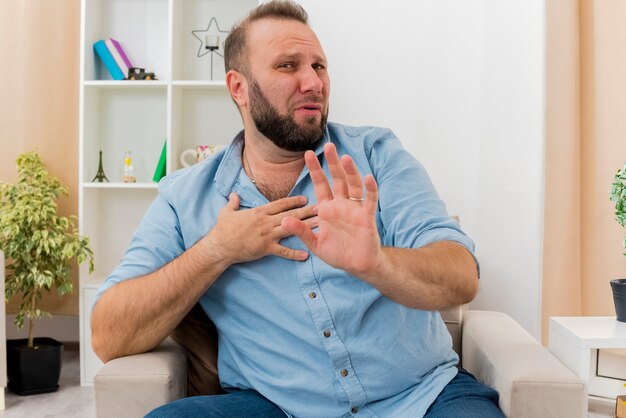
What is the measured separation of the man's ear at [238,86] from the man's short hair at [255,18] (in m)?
0.01

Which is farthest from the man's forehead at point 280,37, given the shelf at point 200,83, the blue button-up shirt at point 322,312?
the shelf at point 200,83

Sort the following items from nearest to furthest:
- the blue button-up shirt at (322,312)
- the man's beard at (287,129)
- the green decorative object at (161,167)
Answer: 1. the blue button-up shirt at (322,312)
2. the man's beard at (287,129)
3. the green decorative object at (161,167)

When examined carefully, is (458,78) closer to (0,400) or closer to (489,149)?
(489,149)

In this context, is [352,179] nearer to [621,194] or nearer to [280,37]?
[280,37]

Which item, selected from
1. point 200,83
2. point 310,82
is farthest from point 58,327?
point 310,82

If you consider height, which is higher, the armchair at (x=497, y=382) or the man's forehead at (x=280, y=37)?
the man's forehead at (x=280, y=37)

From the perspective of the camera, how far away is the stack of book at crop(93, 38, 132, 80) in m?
3.29

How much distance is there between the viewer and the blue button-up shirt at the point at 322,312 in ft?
4.98

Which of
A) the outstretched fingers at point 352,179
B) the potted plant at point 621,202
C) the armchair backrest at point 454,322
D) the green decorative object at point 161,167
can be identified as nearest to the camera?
the outstretched fingers at point 352,179

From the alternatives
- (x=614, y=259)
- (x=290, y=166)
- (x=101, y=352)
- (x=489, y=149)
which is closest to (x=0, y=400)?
(x=101, y=352)

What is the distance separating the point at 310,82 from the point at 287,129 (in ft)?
0.36

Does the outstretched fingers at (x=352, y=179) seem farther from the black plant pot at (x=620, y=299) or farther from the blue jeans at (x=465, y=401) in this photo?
the black plant pot at (x=620, y=299)

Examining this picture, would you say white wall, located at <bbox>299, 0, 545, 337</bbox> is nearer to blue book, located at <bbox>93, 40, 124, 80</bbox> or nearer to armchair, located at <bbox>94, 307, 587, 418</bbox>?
blue book, located at <bbox>93, 40, 124, 80</bbox>

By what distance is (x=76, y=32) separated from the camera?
3.50m
